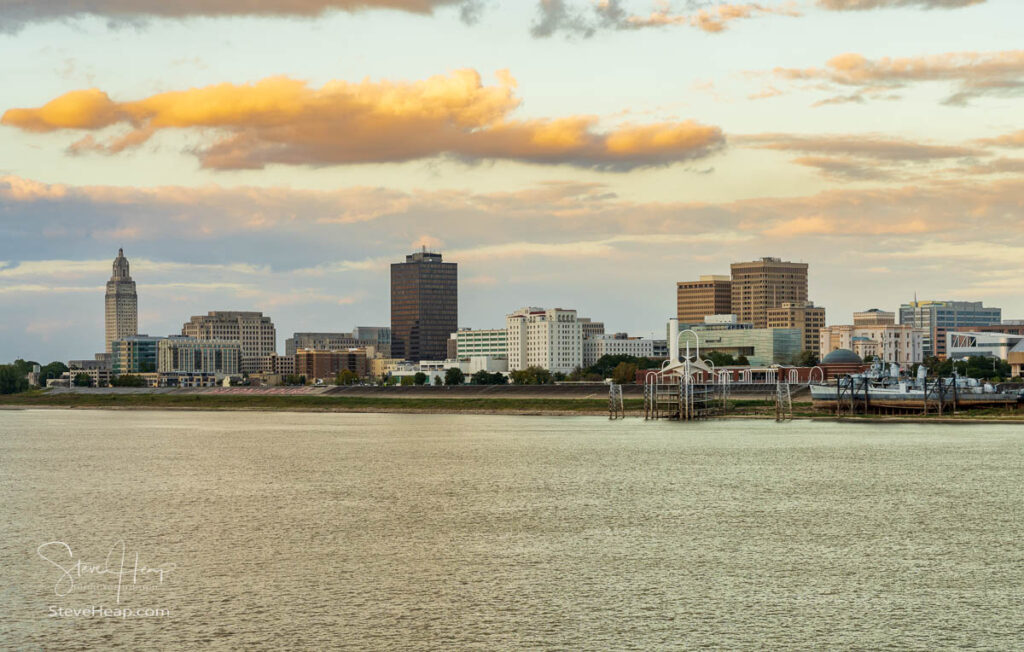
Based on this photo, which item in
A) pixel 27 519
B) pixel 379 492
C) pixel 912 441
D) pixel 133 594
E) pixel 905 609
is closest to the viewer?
pixel 905 609

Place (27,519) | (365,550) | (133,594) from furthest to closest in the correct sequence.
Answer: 1. (27,519)
2. (365,550)
3. (133,594)

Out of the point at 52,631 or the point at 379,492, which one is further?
the point at 379,492

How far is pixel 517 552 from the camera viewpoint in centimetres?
4200

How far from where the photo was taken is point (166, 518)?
51094mm

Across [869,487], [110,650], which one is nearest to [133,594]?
[110,650]

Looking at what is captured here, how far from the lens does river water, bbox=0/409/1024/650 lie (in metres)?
31.1

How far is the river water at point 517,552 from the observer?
31.1m

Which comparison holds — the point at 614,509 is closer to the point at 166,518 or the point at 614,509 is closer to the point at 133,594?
the point at 166,518

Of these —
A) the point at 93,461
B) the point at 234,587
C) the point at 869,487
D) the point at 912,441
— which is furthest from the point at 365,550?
the point at 912,441

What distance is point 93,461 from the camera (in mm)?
83000

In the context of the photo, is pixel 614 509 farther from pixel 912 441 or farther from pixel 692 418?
pixel 692 418

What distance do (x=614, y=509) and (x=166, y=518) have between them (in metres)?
18.5

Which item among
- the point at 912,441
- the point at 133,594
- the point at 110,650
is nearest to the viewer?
the point at 110,650

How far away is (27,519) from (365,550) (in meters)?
16.8
